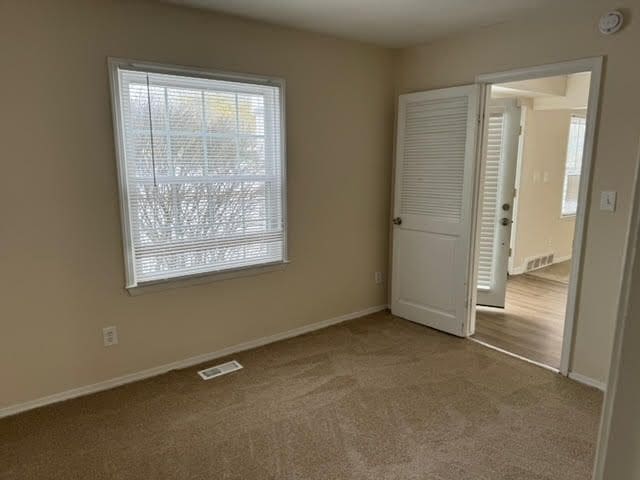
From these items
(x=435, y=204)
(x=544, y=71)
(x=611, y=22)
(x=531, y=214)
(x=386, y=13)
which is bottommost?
(x=531, y=214)

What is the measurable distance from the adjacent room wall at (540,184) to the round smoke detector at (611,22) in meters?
2.76

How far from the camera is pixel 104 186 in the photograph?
2.59m

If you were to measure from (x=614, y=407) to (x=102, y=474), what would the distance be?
88.8 inches

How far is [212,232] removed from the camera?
9.93 feet

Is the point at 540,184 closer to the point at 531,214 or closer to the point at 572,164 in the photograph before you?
the point at 531,214

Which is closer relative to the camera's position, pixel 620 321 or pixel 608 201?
pixel 620 321

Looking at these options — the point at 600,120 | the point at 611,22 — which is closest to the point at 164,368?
the point at 600,120

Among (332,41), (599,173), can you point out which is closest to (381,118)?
(332,41)

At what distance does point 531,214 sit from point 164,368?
4751mm

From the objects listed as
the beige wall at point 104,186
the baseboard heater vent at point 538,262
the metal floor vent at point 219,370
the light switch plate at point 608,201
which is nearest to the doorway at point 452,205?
the light switch plate at point 608,201

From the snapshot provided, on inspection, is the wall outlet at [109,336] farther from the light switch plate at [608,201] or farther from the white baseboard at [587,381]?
the light switch plate at [608,201]

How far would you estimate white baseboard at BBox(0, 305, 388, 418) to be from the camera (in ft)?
8.34

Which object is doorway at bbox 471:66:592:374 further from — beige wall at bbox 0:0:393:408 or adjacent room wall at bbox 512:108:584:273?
beige wall at bbox 0:0:393:408

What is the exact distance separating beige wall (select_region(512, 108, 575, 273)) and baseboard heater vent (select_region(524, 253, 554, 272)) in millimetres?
59
